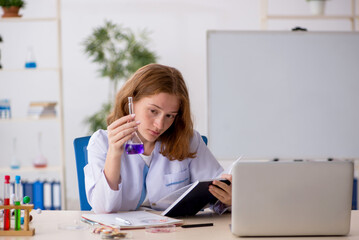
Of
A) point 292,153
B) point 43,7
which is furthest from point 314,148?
point 43,7

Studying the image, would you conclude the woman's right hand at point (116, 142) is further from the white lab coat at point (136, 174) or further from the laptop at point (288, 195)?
the laptop at point (288, 195)

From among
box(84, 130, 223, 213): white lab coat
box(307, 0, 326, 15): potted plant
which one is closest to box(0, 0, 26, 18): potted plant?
box(307, 0, 326, 15): potted plant

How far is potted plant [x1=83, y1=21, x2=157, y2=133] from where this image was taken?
179 inches

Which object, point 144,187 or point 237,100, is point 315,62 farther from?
point 144,187

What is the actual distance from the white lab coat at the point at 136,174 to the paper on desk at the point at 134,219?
7 cm

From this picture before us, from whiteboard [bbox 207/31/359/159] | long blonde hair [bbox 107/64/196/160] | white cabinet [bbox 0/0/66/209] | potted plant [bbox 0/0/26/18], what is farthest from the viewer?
white cabinet [bbox 0/0/66/209]

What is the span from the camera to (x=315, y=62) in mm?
3779

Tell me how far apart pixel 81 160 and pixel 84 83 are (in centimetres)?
307

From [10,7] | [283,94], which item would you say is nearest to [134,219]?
[283,94]

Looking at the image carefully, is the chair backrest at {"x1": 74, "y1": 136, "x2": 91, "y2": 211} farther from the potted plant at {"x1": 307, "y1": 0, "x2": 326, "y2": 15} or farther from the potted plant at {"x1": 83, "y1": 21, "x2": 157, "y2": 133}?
the potted plant at {"x1": 307, "y1": 0, "x2": 326, "y2": 15}

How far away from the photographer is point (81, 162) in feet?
6.53

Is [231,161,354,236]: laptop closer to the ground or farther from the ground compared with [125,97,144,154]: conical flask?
closer to the ground

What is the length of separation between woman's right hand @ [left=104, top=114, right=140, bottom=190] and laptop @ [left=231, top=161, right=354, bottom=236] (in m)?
0.44

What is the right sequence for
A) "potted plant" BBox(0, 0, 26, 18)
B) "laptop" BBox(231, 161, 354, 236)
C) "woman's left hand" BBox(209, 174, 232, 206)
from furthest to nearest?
"potted plant" BBox(0, 0, 26, 18)
"woman's left hand" BBox(209, 174, 232, 206)
"laptop" BBox(231, 161, 354, 236)
